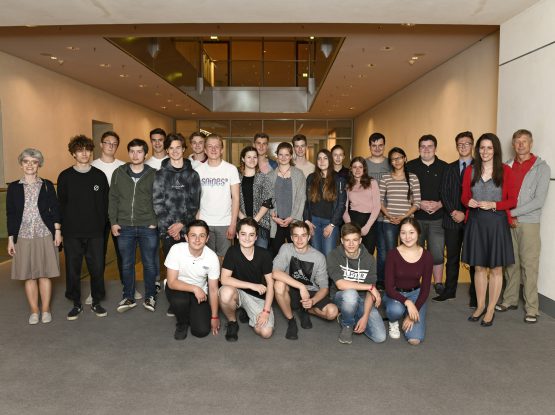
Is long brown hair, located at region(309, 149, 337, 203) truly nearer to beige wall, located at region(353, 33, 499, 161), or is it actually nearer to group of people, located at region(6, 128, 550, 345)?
group of people, located at region(6, 128, 550, 345)

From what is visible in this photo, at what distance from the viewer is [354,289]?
3.58 metres

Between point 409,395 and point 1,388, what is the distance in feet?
7.98

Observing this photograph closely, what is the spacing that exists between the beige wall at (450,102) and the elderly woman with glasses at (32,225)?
5.67 meters

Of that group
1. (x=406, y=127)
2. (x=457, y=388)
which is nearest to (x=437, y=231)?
(x=457, y=388)

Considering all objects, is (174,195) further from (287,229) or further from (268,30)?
(268,30)

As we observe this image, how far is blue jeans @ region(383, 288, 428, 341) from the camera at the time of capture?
3480 millimetres

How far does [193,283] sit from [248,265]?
1.62ft

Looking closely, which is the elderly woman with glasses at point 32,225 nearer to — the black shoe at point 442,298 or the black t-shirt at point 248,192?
the black t-shirt at point 248,192

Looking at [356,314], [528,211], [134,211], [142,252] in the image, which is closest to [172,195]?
[134,211]

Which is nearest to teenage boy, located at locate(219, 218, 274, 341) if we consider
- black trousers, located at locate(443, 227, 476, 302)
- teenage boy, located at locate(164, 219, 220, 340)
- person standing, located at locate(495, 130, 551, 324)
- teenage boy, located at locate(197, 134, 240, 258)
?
teenage boy, located at locate(164, 219, 220, 340)

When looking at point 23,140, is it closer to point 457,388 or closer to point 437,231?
point 437,231

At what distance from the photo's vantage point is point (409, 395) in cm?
268

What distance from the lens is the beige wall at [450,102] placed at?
6.54 meters

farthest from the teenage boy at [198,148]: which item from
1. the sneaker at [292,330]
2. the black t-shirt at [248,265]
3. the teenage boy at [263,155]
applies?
the sneaker at [292,330]
